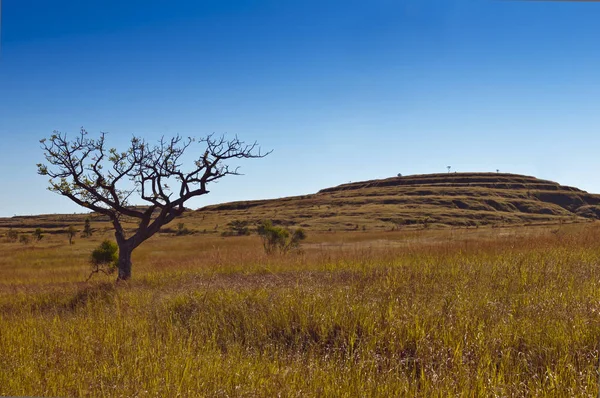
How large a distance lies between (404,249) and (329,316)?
786 centimetres

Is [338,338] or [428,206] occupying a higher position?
[428,206]

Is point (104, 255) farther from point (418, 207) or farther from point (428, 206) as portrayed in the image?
point (428, 206)

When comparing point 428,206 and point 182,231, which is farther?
point 428,206

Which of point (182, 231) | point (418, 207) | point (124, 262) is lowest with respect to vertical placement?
point (124, 262)

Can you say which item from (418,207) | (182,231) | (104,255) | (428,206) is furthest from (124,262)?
(428,206)

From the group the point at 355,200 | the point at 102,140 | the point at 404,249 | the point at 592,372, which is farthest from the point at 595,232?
the point at 355,200

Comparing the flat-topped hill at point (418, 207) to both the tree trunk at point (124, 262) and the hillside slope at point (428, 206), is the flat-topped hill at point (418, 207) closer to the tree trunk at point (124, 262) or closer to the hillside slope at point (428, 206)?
the hillside slope at point (428, 206)

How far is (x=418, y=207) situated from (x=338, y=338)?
97783mm

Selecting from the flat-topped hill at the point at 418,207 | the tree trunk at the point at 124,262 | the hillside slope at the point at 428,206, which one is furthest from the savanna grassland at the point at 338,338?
the hillside slope at the point at 428,206

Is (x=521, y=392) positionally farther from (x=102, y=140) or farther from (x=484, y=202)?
(x=484, y=202)

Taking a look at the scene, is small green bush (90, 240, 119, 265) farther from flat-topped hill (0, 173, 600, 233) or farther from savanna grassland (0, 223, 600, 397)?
flat-topped hill (0, 173, 600, 233)

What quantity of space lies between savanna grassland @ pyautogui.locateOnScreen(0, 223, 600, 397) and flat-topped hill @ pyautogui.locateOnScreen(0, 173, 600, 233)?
143 ft

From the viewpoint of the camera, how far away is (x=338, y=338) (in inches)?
198

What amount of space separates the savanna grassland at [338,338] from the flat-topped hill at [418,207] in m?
43.5
